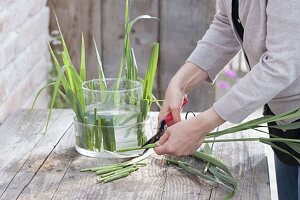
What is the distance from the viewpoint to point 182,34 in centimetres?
371

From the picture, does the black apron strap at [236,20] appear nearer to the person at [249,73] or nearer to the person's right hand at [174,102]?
the person at [249,73]

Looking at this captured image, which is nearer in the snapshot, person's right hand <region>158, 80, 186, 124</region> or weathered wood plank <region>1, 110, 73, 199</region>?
weathered wood plank <region>1, 110, 73, 199</region>

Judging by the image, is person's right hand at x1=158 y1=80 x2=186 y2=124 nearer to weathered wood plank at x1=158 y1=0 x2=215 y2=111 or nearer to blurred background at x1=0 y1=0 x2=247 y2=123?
blurred background at x1=0 y1=0 x2=247 y2=123

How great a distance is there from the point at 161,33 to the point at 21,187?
1838 millimetres

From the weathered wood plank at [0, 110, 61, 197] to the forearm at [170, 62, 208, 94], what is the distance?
17.9 inches

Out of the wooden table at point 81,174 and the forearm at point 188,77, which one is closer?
the wooden table at point 81,174

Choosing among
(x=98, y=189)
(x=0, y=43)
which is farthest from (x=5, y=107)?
(x=98, y=189)

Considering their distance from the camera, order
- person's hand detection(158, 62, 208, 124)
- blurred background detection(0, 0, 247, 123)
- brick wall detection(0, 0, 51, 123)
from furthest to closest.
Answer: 1. blurred background detection(0, 0, 247, 123)
2. brick wall detection(0, 0, 51, 123)
3. person's hand detection(158, 62, 208, 124)

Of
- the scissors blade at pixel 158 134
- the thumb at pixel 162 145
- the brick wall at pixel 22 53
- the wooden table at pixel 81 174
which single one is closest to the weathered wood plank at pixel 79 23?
the brick wall at pixel 22 53

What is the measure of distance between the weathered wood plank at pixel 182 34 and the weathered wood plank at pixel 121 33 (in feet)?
0.19

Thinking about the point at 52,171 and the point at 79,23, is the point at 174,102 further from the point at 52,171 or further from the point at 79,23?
the point at 79,23

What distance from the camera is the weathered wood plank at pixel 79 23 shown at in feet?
12.3

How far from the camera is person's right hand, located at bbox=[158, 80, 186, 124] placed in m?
2.22

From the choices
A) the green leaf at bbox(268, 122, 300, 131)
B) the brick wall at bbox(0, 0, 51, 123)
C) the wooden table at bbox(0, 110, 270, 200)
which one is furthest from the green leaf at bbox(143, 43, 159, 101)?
the brick wall at bbox(0, 0, 51, 123)
